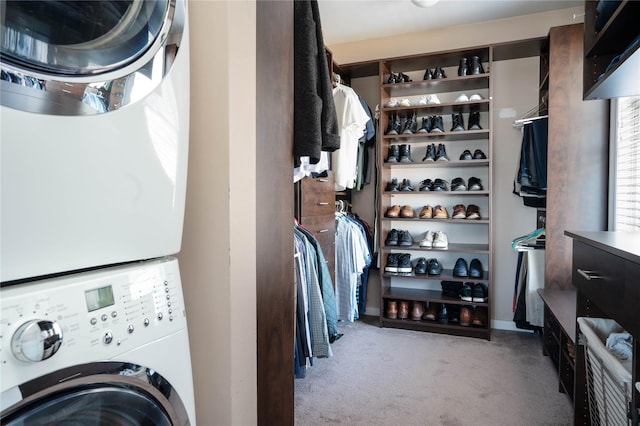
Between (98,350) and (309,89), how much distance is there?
98cm

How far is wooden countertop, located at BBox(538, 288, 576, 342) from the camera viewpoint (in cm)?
168

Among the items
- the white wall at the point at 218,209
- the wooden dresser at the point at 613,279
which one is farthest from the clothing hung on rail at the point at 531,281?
the white wall at the point at 218,209

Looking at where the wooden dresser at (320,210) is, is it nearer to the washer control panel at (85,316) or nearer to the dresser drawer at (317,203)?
the dresser drawer at (317,203)

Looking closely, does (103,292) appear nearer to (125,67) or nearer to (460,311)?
(125,67)

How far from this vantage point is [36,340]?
0.46 meters

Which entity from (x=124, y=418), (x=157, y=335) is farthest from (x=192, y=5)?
(x=124, y=418)

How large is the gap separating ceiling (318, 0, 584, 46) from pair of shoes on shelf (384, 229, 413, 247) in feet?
5.65

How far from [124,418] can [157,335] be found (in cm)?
13

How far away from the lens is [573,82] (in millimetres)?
2369

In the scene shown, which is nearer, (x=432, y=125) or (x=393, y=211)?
(x=432, y=125)

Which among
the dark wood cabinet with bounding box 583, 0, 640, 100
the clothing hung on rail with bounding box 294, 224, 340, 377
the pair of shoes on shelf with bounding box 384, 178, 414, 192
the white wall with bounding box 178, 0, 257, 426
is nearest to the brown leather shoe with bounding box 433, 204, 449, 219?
the pair of shoes on shelf with bounding box 384, 178, 414, 192

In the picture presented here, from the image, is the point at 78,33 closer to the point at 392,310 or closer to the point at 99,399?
the point at 99,399

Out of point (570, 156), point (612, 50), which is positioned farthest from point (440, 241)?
point (612, 50)

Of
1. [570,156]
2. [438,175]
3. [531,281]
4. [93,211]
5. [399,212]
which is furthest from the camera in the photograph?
[438,175]
